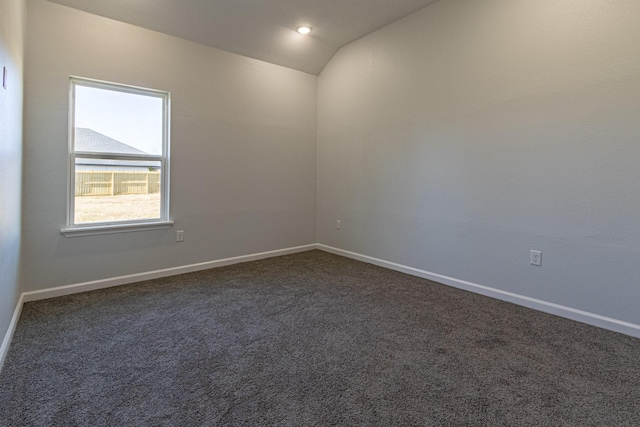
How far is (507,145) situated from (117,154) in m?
3.73

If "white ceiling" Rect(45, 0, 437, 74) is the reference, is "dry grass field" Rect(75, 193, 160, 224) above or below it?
below

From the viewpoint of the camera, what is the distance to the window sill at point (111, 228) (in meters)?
3.02

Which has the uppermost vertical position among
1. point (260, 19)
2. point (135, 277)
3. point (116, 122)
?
point (260, 19)

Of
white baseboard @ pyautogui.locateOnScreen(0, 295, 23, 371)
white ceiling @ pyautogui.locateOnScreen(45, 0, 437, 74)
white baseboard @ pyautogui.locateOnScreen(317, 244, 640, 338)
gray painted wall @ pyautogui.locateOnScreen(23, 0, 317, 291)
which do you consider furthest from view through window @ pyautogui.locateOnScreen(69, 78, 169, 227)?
white baseboard @ pyautogui.locateOnScreen(317, 244, 640, 338)

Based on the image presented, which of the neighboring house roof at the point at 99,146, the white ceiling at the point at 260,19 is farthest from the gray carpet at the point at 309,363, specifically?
the white ceiling at the point at 260,19

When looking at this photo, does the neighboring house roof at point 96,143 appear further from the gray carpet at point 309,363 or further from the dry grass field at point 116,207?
the gray carpet at point 309,363

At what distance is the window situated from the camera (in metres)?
3.08

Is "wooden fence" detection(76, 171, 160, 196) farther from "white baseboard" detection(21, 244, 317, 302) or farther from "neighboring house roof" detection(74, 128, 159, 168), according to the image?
"white baseboard" detection(21, 244, 317, 302)

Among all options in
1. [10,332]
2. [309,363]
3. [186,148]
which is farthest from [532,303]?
[10,332]

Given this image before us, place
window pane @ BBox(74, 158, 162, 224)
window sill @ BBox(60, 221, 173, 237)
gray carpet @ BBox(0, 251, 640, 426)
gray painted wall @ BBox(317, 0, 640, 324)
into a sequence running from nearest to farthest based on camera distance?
gray carpet @ BBox(0, 251, 640, 426) → gray painted wall @ BBox(317, 0, 640, 324) → window sill @ BBox(60, 221, 173, 237) → window pane @ BBox(74, 158, 162, 224)

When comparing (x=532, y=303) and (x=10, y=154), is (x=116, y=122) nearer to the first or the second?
(x=10, y=154)

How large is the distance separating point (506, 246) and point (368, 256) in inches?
66.8

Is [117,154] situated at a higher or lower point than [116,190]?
higher

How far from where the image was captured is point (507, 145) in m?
2.87
